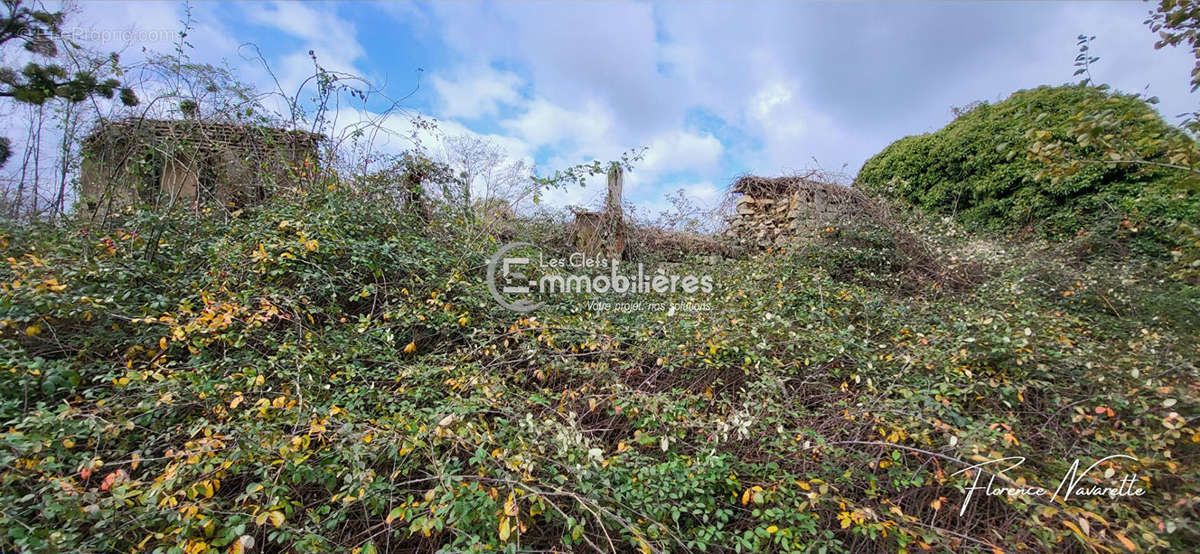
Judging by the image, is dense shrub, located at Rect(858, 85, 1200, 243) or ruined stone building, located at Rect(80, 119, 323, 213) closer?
ruined stone building, located at Rect(80, 119, 323, 213)

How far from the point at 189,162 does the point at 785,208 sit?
7.05m

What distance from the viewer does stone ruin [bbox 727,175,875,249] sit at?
5.62m

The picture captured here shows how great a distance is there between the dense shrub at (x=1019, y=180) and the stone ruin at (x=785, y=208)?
1.25 meters

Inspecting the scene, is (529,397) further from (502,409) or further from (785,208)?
(785,208)

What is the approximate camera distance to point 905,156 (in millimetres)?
6836

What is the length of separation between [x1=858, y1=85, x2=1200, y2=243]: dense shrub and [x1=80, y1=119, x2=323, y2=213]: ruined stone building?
7007mm

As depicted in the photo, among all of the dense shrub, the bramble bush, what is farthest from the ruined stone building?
the dense shrub

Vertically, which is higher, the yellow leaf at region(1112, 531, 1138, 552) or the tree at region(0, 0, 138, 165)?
the tree at region(0, 0, 138, 165)

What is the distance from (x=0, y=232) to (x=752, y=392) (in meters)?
5.46

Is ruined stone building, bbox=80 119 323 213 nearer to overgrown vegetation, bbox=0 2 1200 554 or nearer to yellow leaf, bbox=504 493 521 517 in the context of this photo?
overgrown vegetation, bbox=0 2 1200 554

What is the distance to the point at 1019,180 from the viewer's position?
18.0ft

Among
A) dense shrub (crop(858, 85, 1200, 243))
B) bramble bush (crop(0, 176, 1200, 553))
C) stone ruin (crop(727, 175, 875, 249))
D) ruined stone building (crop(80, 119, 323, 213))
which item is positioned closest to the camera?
bramble bush (crop(0, 176, 1200, 553))

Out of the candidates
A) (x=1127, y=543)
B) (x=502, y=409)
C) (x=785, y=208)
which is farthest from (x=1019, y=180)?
(x=502, y=409)

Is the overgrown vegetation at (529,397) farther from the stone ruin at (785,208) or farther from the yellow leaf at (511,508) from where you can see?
the stone ruin at (785,208)
